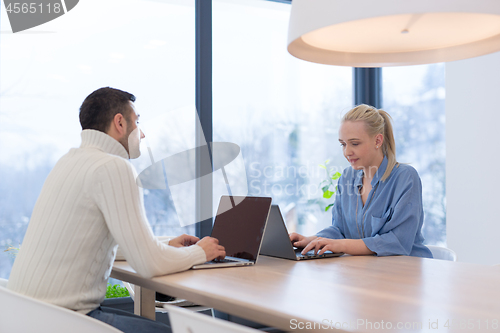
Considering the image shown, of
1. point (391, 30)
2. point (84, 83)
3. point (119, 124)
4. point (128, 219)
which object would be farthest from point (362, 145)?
point (84, 83)

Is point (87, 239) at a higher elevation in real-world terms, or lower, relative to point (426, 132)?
lower

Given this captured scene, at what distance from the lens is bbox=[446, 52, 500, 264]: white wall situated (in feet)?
9.92

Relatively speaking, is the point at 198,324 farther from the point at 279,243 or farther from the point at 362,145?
the point at 362,145

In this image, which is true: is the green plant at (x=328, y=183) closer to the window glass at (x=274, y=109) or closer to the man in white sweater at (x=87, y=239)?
the window glass at (x=274, y=109)

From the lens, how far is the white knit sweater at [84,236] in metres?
1.36

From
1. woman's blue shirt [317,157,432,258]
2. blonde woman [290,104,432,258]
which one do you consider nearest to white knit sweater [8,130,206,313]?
blonde woman [290,104,432,258]

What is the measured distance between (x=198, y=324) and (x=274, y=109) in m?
3.07

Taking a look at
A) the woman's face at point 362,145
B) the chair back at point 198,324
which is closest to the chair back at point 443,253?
the woman's face at point 362,145

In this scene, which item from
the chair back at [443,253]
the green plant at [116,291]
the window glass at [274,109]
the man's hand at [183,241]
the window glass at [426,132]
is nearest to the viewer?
the man's hand at [183,241]

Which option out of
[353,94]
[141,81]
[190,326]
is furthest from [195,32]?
[190,326]

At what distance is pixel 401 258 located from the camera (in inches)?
68.7

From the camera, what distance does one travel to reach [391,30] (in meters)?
1.39

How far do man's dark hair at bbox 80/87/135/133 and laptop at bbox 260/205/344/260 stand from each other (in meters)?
0.69

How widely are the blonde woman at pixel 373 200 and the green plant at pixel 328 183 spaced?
1.50 metres
